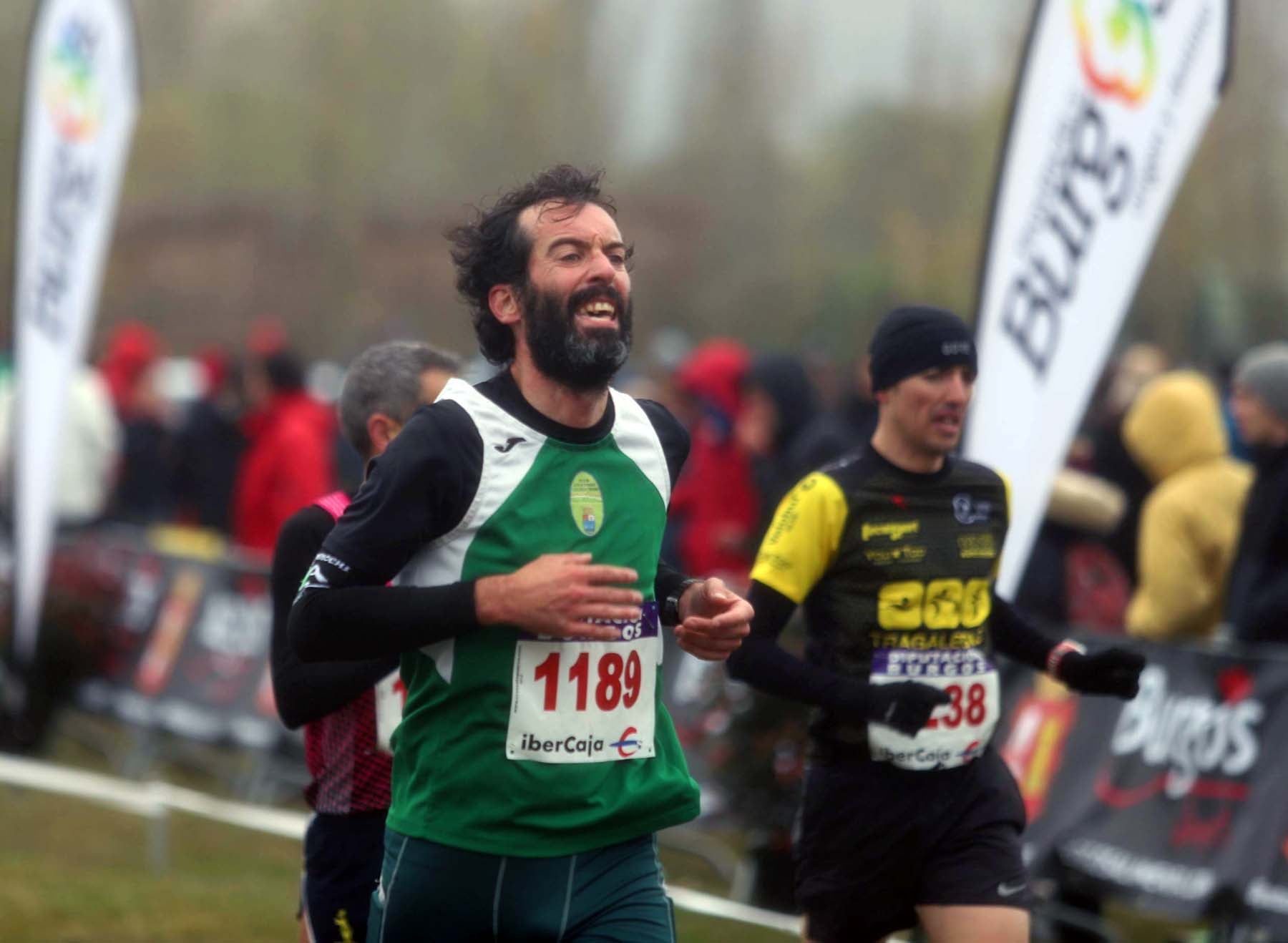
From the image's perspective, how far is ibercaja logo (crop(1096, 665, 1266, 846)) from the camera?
745 centimetres

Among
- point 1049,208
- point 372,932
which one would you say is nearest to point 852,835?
point 372,932

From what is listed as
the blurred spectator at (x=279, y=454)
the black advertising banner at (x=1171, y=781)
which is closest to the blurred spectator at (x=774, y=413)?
the black advertising banner at (x=1171, y=781)

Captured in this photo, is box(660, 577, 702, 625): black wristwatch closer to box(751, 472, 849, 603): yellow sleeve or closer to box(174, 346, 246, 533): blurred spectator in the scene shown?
box(751, 472, 849, 603): yellow sleeve

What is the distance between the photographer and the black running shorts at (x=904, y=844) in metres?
5.13

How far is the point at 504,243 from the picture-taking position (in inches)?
164

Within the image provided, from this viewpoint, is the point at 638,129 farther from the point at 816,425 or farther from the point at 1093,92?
the point at 1093,92

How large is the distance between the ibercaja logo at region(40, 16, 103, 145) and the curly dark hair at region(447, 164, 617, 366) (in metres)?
7.68

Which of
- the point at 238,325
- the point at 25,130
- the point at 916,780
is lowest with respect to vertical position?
the point at 238,325

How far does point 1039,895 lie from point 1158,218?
252 centimetres

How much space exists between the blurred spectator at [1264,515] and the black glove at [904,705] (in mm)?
3091

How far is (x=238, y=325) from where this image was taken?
36.3 metres

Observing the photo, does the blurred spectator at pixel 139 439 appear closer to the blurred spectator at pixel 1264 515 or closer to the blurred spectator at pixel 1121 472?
the blurred spectator at pixel 1121 472

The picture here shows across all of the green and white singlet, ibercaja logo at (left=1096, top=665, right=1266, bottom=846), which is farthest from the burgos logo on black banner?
the green and white singlet

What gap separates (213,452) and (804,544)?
32.0 feet
